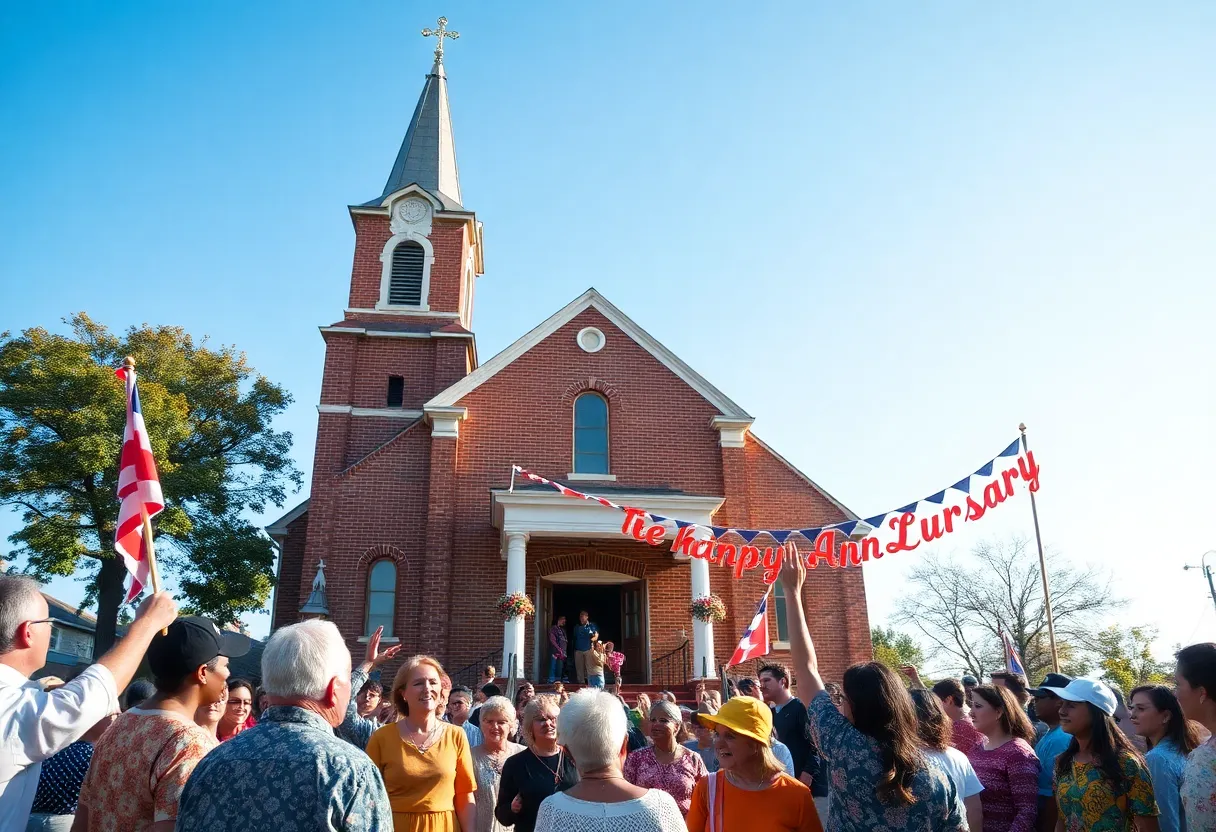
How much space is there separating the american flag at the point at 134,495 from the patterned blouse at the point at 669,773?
10.1 ft

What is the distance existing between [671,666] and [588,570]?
2.70 meters

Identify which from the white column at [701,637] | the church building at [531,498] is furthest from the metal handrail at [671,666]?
the white column at [701,637]

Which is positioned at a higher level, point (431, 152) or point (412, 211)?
point (431, 152)

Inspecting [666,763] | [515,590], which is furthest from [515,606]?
[666,763]

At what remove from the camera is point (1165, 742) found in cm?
500

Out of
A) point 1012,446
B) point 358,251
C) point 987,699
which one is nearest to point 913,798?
point 987,699

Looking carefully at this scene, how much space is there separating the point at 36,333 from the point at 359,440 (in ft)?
42.6

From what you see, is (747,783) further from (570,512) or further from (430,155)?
(430,155)

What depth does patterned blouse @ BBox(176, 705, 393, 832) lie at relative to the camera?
8.71 feet

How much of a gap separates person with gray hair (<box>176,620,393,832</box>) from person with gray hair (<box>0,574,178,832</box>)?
499mm

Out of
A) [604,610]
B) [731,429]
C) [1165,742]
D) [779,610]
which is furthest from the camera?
[731,429]

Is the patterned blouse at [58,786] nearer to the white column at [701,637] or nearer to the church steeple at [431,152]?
the white column at [701,637]

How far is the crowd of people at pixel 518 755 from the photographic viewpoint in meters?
2.81

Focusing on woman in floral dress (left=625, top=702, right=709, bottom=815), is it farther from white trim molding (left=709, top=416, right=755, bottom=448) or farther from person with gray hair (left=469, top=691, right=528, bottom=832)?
white trim molding (left=709, top=416, right=755, bottom=448)
